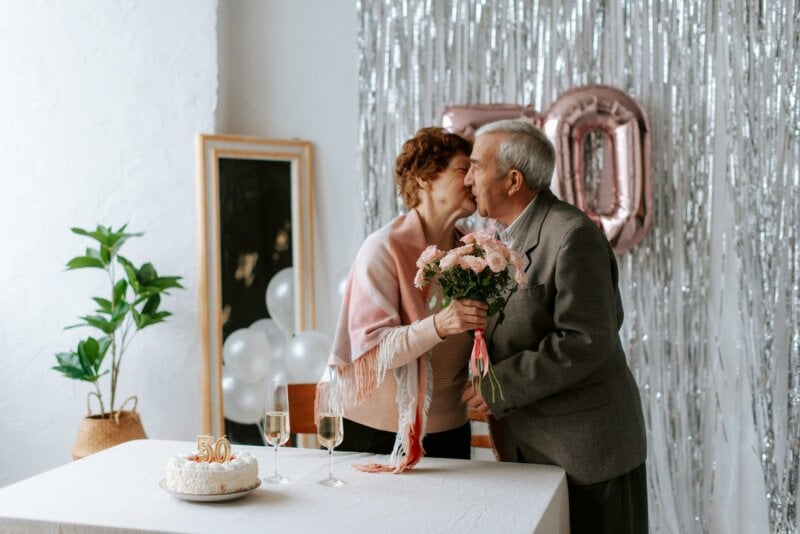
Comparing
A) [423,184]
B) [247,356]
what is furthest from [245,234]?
[423,184]

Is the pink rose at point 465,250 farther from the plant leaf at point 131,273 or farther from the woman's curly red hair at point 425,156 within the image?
the plant leaf at point 131,273

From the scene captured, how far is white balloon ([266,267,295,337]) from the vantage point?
14.0 ft

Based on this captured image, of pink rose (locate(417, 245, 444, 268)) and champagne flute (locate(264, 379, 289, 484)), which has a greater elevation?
pink rose (locate(417, 245, 444, 268))

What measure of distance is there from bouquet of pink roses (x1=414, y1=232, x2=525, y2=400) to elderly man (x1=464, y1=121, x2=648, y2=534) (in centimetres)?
16

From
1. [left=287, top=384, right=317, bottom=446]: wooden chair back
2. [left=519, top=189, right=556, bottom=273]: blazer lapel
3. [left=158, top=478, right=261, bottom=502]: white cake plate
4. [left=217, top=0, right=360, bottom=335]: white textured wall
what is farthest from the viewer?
[left=217, top=0, right=360, bottom=335]: white textured wall

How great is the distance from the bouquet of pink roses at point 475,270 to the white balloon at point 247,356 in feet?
6.62

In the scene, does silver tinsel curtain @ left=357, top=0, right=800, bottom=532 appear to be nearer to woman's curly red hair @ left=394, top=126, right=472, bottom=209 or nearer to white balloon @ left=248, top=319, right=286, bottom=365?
white balloon @ left=248, top=319, right=286, bottom=365

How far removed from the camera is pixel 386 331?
7.43ft

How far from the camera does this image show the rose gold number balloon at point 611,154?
3824mm

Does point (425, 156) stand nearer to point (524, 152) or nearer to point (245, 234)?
point (524, 152)

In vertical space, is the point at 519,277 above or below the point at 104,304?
above

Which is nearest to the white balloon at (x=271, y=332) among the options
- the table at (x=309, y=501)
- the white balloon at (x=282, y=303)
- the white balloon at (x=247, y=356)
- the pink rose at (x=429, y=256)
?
the white balloon at (x=282, y=303)

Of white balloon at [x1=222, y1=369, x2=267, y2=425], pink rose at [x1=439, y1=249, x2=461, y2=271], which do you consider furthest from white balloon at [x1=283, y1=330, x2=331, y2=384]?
pink rose at [x1=439, y1=249, x2=461, y2=271]

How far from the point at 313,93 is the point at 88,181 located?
1156 millimetres
